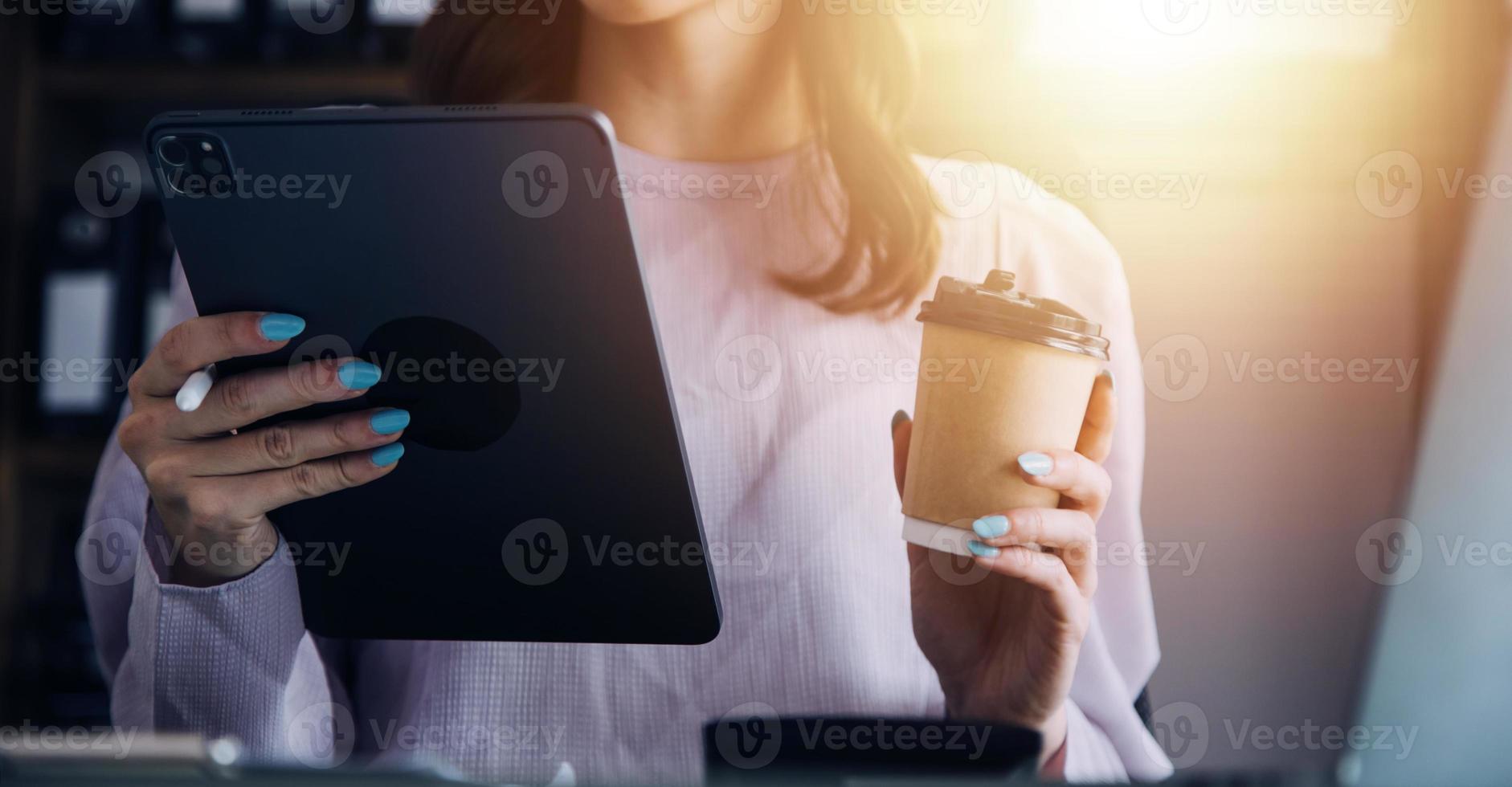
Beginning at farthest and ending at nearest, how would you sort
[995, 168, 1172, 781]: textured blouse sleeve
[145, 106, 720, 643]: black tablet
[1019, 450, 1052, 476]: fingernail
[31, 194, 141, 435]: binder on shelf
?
[31, 194, 141, 435]: binder on shelf
[995, 168, 1172, 781]: textured blouse sleeve
[1019, 450, 1052, 476]: fingernail
[145, 106, 720, 643]: black tablet

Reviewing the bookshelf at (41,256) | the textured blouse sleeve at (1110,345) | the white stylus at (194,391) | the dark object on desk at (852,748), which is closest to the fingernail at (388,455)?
the white stylus at (194,391)

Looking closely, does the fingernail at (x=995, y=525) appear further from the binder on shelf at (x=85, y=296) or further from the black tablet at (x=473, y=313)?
the binder on shelf at (x=85, y=296)

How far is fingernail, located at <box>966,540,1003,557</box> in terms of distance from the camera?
0.69 metres

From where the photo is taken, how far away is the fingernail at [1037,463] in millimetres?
664

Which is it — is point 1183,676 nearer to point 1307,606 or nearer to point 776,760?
point 1307,606

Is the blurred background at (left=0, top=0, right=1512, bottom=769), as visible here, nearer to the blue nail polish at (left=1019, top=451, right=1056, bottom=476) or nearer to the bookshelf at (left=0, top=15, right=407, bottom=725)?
the bookshelf at (left=0, top=15, right=407, bottom=725)

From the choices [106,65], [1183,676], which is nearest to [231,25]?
[106,65]

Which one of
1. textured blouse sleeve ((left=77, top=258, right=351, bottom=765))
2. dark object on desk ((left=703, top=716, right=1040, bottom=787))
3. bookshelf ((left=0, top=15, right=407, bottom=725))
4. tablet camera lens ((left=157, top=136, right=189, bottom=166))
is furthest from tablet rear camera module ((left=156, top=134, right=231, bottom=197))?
bookshelf ((left=0, top=15, right=407, bottom=725))

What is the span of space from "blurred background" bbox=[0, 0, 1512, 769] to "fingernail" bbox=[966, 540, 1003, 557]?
0.90 meters

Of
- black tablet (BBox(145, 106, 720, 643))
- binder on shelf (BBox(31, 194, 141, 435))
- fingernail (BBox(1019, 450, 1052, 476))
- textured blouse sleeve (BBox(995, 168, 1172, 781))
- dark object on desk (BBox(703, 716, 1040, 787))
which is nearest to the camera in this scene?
dark object on desk (BBox(703, 716, 1040, 787))

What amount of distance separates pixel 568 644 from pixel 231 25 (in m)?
1.12

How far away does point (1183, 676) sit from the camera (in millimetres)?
1539

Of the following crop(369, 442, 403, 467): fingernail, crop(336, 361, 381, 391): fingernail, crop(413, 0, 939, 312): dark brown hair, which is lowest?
crop(369, 442, 403, 467): fingernail

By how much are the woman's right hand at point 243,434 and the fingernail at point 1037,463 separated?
1.31 feet
